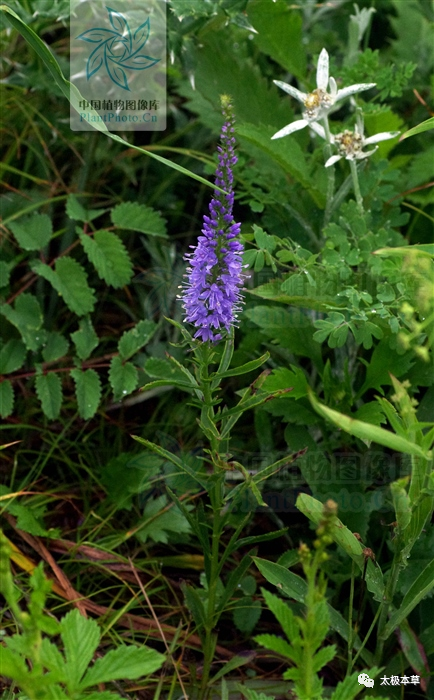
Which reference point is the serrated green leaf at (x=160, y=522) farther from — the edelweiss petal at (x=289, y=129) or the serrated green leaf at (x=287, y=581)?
the edelweiss petal at (x=289, y=129)

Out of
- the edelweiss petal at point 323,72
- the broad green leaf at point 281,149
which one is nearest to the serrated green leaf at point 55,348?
the broad green leaf at point 281,149

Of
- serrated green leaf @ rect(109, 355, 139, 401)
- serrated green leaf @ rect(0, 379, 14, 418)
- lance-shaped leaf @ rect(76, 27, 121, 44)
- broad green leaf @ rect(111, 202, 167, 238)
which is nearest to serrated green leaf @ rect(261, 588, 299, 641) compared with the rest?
serrated green leaf @ rect(109, 355, 139, 401)

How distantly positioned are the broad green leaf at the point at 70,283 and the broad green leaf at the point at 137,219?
7.0 inches

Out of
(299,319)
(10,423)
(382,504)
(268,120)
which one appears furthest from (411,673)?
(268,120)

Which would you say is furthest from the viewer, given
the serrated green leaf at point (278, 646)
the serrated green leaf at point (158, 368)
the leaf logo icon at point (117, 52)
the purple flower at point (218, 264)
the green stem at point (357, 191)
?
the leaf logo icon at point (117, 52)

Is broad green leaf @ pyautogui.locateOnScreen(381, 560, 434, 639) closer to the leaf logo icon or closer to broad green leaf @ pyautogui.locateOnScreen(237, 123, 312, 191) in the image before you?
broad green leaf @ pyautogui.locateOnScreen(237, 123, 312, 191)

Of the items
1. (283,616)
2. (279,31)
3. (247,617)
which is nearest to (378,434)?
(283,616)

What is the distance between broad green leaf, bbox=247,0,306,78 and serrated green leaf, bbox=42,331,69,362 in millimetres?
990

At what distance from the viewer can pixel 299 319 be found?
1.80 meters

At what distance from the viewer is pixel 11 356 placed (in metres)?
Answer: 1.89

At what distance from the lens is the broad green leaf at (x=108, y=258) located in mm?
1917

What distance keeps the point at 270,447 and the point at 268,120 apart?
93 cm

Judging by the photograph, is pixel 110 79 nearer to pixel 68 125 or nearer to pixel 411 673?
pixel 68 125

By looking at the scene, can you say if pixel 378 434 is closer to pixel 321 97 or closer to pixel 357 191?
pixel 357 191
